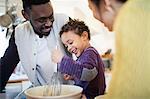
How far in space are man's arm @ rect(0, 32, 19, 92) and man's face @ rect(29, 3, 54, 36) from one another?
0.31 feet

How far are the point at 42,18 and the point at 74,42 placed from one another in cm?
12

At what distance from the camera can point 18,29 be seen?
85 centimetres

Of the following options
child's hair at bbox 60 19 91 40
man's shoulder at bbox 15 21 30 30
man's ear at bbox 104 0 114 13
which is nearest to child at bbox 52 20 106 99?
child's hair at bbox 60 19 91 40

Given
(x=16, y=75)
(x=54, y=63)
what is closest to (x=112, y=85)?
(x=54, y=63)

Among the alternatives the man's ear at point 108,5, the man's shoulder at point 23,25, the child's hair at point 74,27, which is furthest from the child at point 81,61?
the man's ear at point 108,5

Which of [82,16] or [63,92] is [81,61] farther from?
[82,16]

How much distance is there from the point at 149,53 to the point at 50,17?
0.53 metres

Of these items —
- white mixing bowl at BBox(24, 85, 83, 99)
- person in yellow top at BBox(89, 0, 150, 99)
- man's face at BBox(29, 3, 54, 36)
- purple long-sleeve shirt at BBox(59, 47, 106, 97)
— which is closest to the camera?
person in yellow top at BBox(89, 0, 150, 99)

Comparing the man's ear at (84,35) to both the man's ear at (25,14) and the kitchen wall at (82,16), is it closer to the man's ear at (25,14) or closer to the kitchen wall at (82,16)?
the kitchen wall at (82,16)

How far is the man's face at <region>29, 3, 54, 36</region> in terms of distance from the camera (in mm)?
785

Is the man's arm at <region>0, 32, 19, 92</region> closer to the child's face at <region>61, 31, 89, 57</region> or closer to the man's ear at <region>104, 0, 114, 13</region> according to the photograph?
the child's face at <region>61, 31, 89, 57</region>

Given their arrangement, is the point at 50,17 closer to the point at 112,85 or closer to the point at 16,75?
the point at 16,75

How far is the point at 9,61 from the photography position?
2.81ft

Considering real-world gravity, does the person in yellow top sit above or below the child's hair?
below
